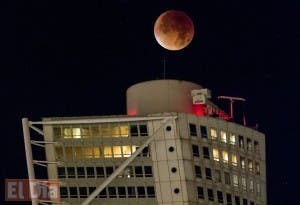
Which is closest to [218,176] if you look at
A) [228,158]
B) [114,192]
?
[228,158]

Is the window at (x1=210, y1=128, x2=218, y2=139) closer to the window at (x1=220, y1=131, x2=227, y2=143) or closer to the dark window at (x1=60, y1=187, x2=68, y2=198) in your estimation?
the window at (x1=220, y1=131, x2=227, y2=143)

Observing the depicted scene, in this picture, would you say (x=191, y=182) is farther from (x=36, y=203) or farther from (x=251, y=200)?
(x=36, y=203)

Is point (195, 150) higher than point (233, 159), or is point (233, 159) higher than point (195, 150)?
point (195, 150)

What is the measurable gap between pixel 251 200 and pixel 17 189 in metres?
32.1

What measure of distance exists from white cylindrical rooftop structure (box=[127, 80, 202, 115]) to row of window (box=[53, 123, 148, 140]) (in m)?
4.24

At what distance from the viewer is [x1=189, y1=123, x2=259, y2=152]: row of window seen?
76.2 metres

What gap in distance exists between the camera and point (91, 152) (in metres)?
76.6

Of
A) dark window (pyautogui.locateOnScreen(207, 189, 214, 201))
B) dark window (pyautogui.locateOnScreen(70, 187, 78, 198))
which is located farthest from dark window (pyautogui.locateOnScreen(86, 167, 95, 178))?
dark window (pyautogui.locateOnScreen(207, 189, 214, 201))

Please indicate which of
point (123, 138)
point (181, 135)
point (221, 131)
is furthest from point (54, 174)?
point (221, 131)

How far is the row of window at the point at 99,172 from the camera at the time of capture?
2955 inches

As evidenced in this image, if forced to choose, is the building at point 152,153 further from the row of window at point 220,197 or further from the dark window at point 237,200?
the dark window at point 237,200

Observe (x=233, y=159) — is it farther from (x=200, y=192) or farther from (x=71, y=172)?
(x=71, y=172)

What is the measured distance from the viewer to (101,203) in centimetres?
7612

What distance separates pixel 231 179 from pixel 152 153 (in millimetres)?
11973
